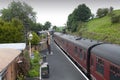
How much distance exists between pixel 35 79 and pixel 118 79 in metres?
A: 8.89

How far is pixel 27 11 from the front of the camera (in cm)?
6788

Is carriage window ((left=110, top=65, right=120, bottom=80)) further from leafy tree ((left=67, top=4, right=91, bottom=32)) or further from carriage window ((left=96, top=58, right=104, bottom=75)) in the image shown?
leafy tree ((left=67, top=4, right=91, bottom=32))

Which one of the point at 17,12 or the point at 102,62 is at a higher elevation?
the point at 17,12

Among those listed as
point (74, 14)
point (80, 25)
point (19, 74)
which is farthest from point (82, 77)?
point (74, 14)

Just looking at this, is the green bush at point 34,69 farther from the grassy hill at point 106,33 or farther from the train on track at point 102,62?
the grassy hill at point 106,33

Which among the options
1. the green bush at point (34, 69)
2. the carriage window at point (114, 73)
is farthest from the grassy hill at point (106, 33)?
the carriage window at point (114, 73)

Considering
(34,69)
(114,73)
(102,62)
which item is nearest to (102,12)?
(34,69)

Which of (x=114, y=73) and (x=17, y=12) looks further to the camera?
(x=17, y=12)

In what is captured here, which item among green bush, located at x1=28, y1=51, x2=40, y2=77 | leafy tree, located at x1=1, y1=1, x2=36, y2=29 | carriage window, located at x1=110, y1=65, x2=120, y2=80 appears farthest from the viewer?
leafy tree, located at x1=1, y1=1, x2=36, y2=29

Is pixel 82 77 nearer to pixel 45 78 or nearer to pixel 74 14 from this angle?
pixel 45 78

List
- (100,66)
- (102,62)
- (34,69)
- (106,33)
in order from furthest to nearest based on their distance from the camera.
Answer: (106,33) < (34,69) < (100,66) < (102,62)

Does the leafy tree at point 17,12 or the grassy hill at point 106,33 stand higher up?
the leafy tree at point 17,12

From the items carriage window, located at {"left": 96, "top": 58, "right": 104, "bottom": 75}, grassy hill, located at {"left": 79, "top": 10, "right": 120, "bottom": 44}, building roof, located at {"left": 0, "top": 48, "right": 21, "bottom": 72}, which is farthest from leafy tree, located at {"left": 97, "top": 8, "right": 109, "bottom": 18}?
building roof, located at {"left": 0, "top": 48, "right": 21, "bottom": 72}

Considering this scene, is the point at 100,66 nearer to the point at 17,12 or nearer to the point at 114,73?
the point at 114,73
